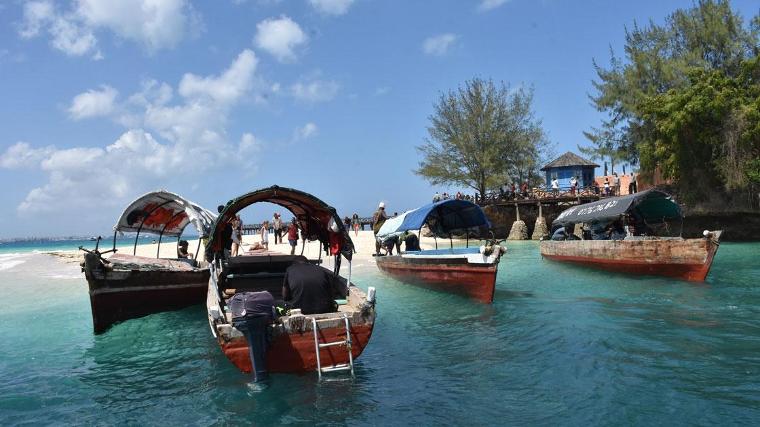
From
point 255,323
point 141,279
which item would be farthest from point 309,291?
point 141,279

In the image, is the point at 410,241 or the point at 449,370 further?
the point at 410,241

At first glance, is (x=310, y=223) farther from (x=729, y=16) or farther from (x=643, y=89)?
(x=729, y=16)

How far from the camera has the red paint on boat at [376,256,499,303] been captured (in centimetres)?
1309

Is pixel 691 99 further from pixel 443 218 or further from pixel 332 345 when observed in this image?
pixel 332 345

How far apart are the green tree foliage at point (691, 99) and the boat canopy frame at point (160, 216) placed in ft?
88.6

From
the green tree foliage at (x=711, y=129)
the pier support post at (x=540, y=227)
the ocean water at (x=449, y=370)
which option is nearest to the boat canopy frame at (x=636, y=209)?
the ocean water at (x=449, y=370)

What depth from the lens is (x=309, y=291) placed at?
7895mm

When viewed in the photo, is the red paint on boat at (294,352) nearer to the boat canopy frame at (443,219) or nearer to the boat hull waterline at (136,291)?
the boat hull waterline at (136,291)

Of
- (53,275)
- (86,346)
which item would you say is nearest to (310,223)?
(86,346)

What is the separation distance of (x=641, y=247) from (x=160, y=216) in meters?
15.4

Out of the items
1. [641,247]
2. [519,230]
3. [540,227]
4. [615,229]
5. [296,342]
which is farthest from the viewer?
[519,230]

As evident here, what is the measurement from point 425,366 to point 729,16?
119ft

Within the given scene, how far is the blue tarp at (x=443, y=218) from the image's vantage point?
16266 mm

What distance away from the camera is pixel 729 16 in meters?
33.3
